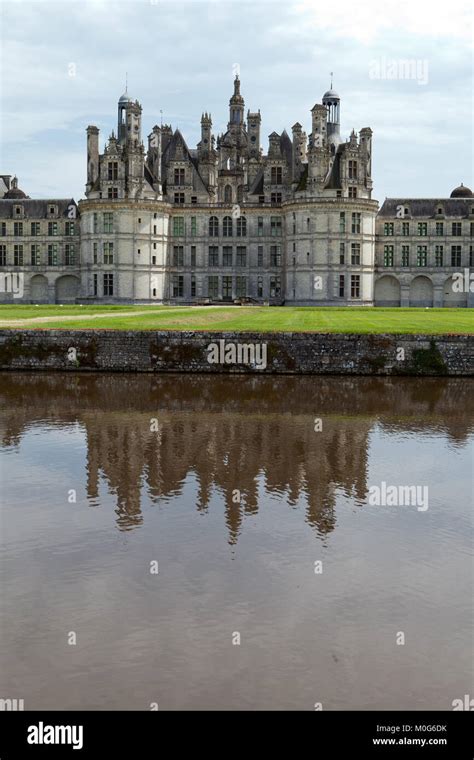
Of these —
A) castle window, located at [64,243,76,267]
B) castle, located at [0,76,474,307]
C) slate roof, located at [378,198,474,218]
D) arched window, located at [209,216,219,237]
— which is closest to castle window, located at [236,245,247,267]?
castle, located at [0,76,474,307]

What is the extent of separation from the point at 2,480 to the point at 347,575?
8139 mm

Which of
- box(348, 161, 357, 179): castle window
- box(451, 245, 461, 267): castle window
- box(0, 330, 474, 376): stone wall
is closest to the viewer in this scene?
box(0, 330, 474, 376): stone wall

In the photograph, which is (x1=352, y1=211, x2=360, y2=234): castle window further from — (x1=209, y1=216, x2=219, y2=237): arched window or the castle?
(x1=209, y1=216, x2=219, y2=237): arched window

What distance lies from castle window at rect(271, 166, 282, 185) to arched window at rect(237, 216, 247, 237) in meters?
4.61

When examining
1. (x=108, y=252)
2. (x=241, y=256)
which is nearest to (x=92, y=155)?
(x=108, y=252)

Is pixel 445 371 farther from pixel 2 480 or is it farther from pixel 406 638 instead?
pixel 406 638

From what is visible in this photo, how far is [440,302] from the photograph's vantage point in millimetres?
82750

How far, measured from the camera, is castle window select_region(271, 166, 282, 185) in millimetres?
80875

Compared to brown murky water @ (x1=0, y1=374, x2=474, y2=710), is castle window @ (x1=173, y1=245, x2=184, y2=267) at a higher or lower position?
higher

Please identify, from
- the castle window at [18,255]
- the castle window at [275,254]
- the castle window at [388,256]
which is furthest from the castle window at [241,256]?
the castle window at [18,255]

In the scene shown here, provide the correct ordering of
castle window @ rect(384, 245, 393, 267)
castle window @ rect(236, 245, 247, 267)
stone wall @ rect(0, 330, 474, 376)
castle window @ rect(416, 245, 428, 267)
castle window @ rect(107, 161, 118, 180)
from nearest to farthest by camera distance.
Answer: stone wall @ rect(0, 330, 474, 376)
castle window @ rect(107, 161, 118, 180)
castle window @ rect(236, 245, 247, 267)
castle window @ rect(384, 245, 393, 267)
castle window @ rect(416, 245, 428, 267)

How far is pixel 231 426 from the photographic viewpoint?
22.9 m
